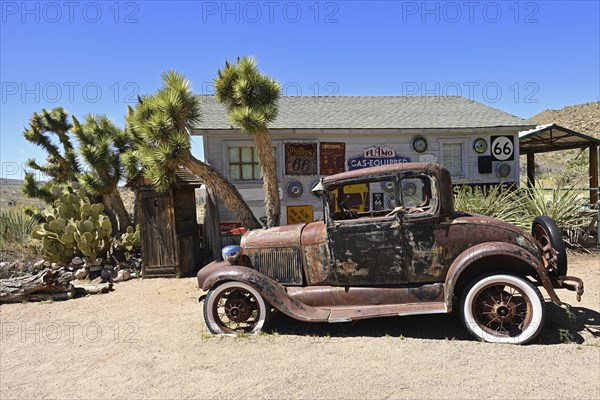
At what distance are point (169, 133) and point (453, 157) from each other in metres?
7.79

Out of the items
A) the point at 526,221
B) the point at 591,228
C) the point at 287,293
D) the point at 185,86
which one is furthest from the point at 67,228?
the point at 591,228

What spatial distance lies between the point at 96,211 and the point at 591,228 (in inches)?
442

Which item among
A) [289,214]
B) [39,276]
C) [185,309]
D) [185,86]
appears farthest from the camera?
[289,214]

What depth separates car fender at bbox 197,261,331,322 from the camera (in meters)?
4.47

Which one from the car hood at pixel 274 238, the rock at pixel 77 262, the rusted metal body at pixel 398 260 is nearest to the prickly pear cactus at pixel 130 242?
the rock at pixel 77 262

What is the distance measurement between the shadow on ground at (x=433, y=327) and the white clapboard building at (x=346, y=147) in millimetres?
5811

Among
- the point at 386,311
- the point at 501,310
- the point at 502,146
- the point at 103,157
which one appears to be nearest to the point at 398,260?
the point at 386,311

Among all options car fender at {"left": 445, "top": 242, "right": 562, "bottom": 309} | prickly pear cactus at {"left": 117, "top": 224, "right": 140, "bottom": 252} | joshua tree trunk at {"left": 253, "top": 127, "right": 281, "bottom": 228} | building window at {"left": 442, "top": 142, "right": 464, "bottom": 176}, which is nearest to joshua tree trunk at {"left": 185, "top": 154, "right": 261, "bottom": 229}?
joshua tree trunk at {"left": 253, "top": 127, "right": 281, "bottom": 228}

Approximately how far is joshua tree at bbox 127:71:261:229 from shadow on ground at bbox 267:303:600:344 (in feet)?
13.6

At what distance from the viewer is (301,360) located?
3.92m

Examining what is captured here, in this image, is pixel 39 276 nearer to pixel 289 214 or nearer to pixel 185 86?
pixel 185 86

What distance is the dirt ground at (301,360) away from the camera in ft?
10.8

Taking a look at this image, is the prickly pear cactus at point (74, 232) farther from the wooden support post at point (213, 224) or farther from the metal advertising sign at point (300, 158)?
the metal advertising sign at point (300, 158)

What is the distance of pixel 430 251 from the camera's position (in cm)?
441
